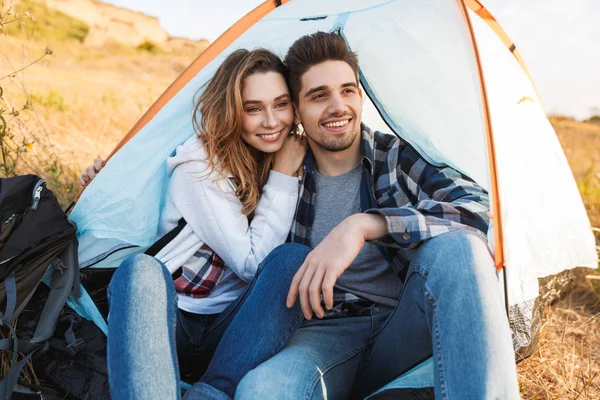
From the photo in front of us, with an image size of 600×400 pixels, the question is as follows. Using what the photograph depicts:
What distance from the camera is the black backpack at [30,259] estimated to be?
162 centimetres

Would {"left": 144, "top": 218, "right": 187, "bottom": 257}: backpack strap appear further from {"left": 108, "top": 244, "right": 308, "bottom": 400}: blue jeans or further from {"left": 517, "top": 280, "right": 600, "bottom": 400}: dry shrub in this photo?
{"left": 517, "top": 280, "right": 600, "bottom": 400}: dry shrub

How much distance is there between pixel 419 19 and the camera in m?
2.20

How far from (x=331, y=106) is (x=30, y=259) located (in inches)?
44.4

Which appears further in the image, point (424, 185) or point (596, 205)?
point (596, 205)

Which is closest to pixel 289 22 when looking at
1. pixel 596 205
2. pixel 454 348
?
pixel 454 348

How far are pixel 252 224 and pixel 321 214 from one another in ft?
0.86

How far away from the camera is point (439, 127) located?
86.4 inches

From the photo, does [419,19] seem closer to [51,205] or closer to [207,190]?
[207,190]

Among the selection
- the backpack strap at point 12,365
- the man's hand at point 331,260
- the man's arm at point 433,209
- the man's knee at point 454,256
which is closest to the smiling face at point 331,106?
the man's arm at point 433,209

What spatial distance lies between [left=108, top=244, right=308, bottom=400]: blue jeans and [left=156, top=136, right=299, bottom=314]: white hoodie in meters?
0.16

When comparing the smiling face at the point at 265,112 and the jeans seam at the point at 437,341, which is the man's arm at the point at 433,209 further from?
the smiling face at the point at 265,112

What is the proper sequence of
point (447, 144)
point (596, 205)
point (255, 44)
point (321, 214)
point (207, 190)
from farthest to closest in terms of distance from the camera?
point (596, 205)
point (255, 44)
point (447, 144)
point (321, 214)
point (207, 190)

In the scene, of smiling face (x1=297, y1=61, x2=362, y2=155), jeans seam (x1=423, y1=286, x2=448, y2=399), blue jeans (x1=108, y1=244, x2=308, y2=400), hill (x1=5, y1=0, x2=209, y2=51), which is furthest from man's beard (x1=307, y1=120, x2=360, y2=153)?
hill (x1=5, y1=0, x2=209, y2=51)

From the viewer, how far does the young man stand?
1218 millimetres
